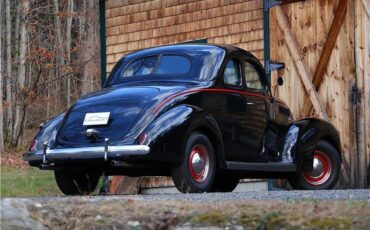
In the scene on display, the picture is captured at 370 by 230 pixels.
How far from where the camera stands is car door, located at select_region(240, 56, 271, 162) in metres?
10.1

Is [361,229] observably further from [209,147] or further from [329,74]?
[329,74]

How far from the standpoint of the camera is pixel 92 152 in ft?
28.0

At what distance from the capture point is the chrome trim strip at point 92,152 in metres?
8.34

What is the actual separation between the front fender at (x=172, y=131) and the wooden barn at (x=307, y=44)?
14.4 feet

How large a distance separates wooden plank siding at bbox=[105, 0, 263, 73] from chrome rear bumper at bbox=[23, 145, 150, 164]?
21.0ft

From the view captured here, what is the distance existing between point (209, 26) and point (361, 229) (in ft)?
39.5

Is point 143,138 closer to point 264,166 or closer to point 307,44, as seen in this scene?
point 264,166

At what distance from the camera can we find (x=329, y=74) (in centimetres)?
1330

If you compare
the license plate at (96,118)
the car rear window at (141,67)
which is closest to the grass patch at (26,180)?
the car rear window at (141,67)

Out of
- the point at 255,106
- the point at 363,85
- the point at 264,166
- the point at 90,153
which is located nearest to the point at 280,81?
the point at 363,85

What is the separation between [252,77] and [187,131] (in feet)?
7.01

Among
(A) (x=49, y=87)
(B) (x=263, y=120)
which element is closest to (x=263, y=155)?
(B) (x=263, y=120)

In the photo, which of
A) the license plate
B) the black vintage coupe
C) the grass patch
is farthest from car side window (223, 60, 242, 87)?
A: the grass patch

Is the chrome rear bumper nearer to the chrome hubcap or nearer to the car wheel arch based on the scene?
the car wheel arch
